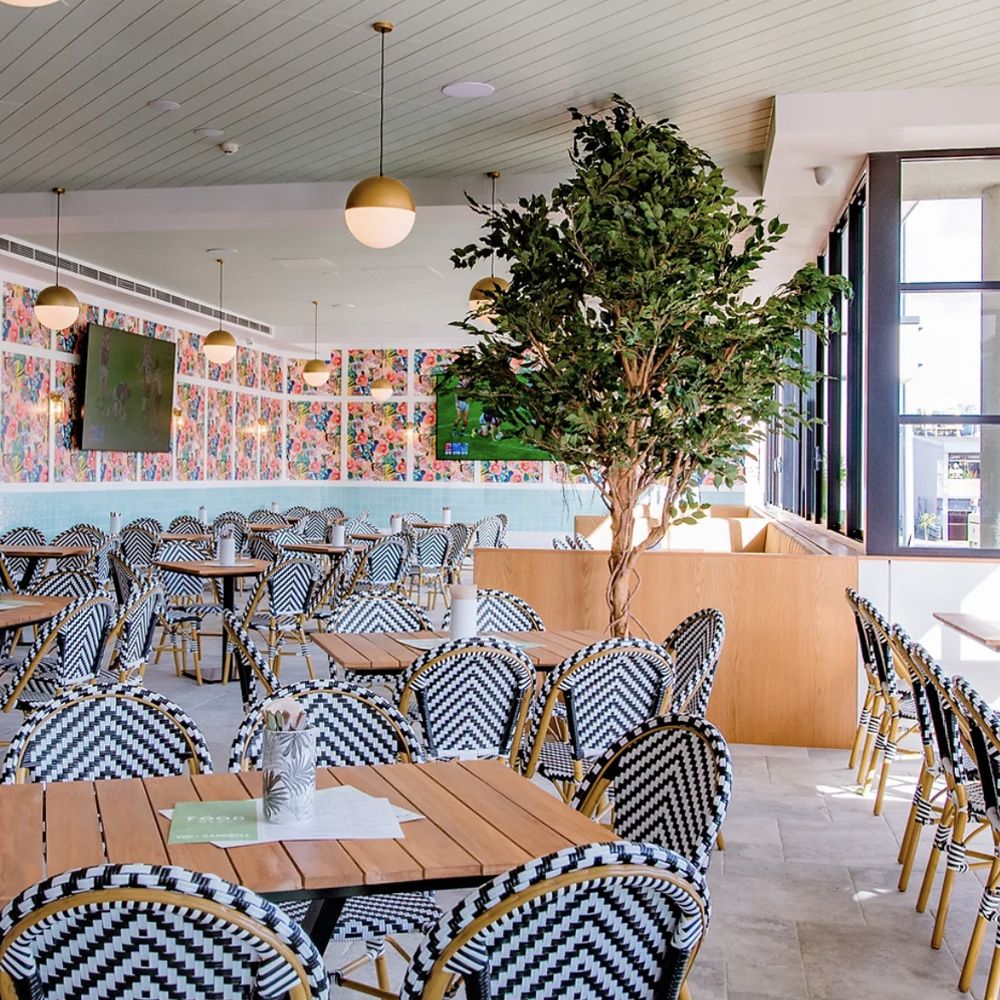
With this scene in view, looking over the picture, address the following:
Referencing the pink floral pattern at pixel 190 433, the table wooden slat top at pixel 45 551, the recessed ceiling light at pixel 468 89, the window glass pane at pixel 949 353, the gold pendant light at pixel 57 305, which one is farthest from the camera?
the pink floral pattern at pixel 190 433

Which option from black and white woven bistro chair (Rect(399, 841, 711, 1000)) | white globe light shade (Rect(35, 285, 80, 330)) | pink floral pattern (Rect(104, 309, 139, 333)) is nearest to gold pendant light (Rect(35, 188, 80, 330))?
white globe light shade (Rect(35, 285, 80, 330))

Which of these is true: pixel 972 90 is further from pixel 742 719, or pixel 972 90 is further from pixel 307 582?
pixel 307 582

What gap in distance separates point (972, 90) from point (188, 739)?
4.85 m

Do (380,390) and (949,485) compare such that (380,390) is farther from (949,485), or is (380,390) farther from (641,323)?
(641,323)

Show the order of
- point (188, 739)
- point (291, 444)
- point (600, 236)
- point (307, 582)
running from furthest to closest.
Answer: point (291, 444) → point (307, 582) → point (600, 236) → point (188, 739)

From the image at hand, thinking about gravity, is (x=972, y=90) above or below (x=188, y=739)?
above

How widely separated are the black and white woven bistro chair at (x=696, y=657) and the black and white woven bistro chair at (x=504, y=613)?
71cm

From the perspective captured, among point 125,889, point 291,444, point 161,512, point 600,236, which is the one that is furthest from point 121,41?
point 291,444

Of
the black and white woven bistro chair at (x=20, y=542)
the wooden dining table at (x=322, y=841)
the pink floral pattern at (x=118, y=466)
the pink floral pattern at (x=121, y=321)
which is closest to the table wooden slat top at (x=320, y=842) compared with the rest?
the wooden dining table at (x=322, y=841)

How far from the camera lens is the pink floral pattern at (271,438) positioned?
15228 millimetres

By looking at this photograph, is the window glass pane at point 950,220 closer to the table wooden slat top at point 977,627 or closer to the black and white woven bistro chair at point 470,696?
the table wooden slat top at point 977,627

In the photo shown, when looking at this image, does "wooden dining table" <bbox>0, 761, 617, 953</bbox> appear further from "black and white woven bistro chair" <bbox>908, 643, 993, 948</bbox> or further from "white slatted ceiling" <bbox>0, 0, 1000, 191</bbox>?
"white slatted ceiling" <bbox>0, 0, 1000, 191</bbox>

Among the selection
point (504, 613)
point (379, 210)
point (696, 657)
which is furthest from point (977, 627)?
point (379, 210)

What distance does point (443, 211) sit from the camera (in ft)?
24.1
